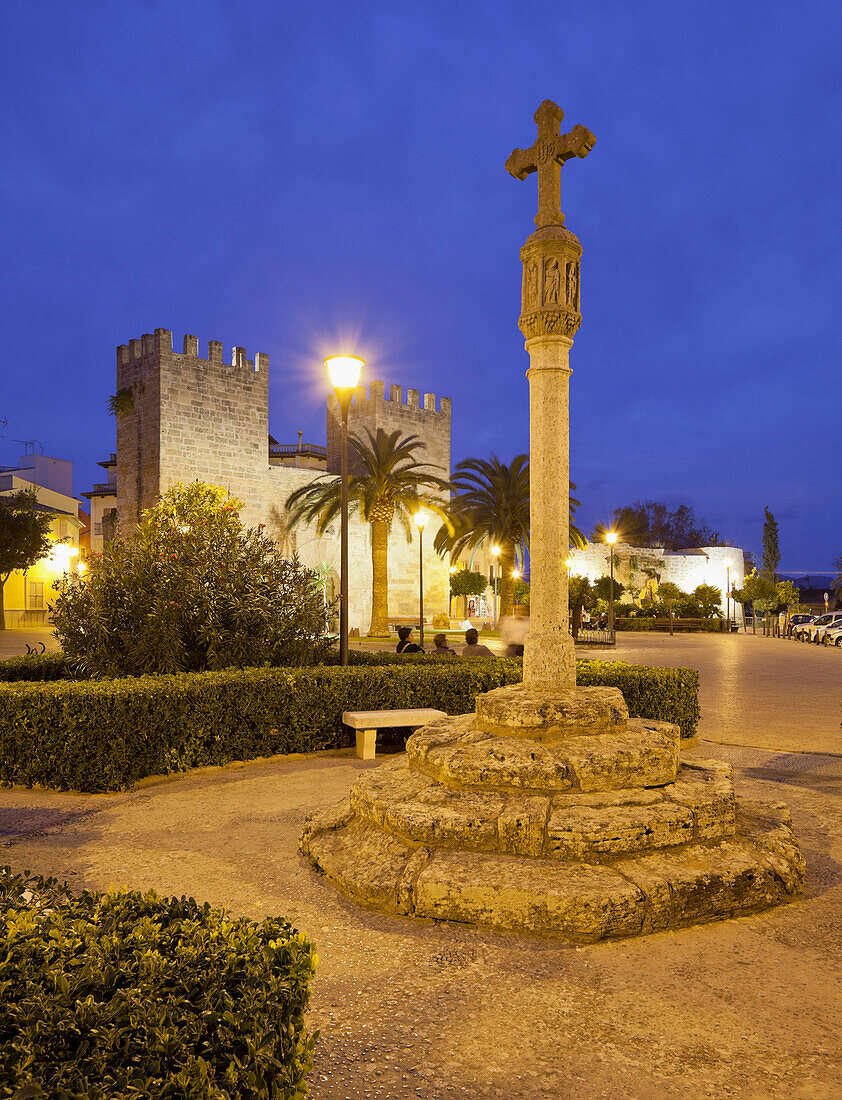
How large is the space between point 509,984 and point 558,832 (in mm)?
912

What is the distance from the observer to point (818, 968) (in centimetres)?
306

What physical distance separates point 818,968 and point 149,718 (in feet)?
16.1

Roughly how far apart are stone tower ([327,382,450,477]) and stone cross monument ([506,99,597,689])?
26.1 metres

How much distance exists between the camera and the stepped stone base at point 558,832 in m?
3.43

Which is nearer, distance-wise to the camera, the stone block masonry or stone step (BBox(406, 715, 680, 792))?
stone step (BBox(406, 715, 680, 792))

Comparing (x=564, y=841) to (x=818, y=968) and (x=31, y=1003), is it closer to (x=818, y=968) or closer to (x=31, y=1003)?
(x=818, y=968)

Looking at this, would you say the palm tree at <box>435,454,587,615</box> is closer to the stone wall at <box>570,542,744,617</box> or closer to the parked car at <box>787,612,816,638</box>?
the parked car at <box>787,612,816,638</box>

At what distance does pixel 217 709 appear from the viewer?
665 cm

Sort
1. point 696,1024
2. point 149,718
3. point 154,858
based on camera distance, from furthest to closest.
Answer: point 149,718
point 154,858
point 696,1024

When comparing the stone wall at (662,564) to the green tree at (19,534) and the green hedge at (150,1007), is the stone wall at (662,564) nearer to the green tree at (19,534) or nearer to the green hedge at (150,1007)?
the green tree at (19,534)

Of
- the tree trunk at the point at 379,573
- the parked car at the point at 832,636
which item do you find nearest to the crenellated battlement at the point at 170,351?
the tree trunk at the point at 379,573

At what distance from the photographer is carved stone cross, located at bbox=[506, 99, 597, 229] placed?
496 centimetres

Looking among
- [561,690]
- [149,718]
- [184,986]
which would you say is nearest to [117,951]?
[184,986]

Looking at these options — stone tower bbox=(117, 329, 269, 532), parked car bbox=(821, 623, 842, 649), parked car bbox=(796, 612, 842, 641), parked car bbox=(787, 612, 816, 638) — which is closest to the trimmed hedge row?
stone tower bbox=(117, 329, 269, 532)
